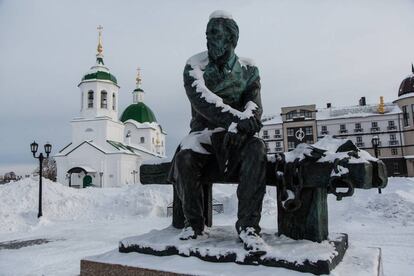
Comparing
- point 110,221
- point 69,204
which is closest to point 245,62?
point 110,221

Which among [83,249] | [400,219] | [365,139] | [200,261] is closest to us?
[200,261]

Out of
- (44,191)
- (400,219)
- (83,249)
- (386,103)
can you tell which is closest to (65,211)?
(44,191)

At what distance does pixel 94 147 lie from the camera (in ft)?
128

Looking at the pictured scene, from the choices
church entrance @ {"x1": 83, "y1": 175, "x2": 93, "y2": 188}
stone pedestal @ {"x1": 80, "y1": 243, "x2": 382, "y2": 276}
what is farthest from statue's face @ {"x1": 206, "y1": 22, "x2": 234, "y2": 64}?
church entrance @ {"x1": 83, "y1": 175, "x2": 93, "y2": 188}

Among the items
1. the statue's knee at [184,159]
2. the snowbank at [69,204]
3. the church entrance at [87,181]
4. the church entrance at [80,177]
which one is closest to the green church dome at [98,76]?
the church entrance at [80,177]

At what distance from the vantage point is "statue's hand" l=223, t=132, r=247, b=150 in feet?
9.01

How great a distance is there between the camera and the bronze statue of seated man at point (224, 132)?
2.71 metres

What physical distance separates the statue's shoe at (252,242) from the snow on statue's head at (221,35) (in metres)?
1.53

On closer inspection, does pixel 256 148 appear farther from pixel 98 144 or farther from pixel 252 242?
pixel 98 144

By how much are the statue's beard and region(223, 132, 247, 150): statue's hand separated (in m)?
0.81

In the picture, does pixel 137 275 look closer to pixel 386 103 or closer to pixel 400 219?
pixel 400 219

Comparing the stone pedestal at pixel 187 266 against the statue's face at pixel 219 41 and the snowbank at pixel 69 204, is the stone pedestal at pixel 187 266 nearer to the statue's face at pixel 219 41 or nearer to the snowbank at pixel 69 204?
the statue's face at pixel 219 41

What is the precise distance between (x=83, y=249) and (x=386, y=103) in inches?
1908

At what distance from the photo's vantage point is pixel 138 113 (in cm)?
5872
